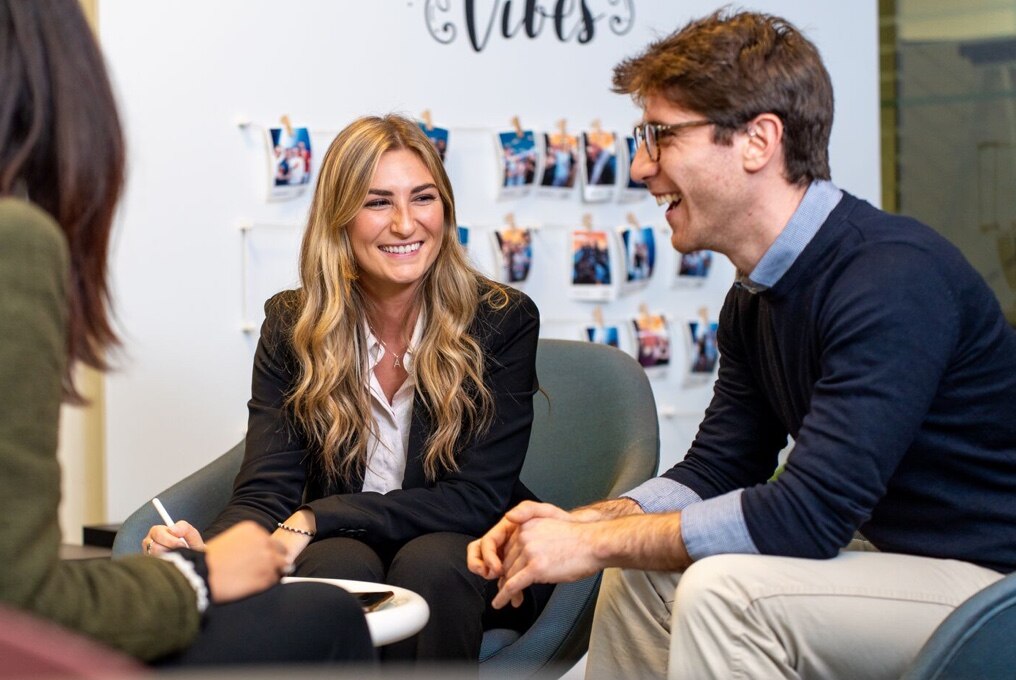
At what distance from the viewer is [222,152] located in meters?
3.26

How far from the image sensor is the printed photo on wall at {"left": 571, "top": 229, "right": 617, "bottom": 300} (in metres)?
3.75

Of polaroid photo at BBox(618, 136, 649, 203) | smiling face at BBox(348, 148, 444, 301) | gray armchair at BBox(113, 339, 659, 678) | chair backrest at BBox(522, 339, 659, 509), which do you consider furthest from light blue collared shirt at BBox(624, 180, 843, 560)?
polaroid photo at BBox(618, 136, 649, 203)

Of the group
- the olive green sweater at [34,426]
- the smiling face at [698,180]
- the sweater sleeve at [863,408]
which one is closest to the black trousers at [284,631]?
the olive green sweater at [34,426]

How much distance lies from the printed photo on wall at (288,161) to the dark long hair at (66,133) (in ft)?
7.05

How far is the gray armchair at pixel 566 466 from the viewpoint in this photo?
2.15 meters

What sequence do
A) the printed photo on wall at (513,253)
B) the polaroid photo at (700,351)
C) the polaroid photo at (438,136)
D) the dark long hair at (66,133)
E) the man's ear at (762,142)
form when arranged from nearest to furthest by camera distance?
the dark long hair at (66,133) → the man's ear at (762,142) → the polaroid photo at (438,136) → the printed photo on wall at (513,253) → the polaroid photo at (700,351)

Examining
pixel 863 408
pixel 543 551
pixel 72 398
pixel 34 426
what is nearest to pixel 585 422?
pixel 543 551

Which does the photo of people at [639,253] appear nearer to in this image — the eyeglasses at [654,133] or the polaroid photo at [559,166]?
the polaroid photo at [559,166]

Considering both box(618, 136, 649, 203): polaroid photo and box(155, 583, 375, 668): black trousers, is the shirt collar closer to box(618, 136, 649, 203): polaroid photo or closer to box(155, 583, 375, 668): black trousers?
box(155, 583, 375, 668): black trousers

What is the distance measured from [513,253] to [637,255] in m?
0.43

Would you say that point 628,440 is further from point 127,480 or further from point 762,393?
point 127,480

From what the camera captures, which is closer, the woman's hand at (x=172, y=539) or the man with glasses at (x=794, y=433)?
the man with glasses at (x=794, y=433)

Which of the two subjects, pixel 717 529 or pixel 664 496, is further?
pixel 664 496

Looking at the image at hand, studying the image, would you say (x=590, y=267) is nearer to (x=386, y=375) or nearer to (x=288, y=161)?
(x=288, y=161)
